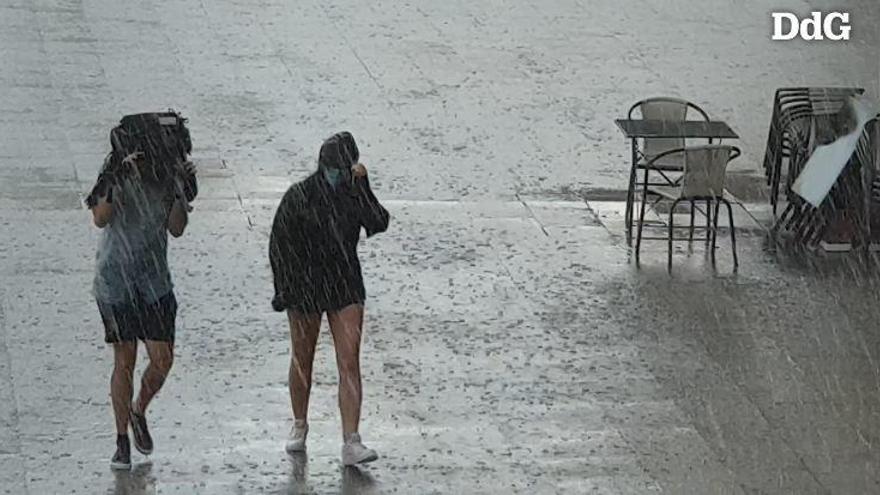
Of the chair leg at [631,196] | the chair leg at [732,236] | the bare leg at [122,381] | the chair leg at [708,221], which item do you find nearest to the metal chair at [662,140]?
the chair leg at [631,196]

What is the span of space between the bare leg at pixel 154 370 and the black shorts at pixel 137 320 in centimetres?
6

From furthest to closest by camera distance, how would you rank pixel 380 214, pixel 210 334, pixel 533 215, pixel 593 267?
pixel 533 215 < pixel 593 267 < pixel 210 334 < pixel 380 214

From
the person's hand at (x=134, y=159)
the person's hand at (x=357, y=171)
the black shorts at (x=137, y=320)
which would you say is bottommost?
the black shorts at (x=137, y=320)

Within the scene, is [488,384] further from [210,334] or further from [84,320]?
[84,320]

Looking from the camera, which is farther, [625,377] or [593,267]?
[593,267]

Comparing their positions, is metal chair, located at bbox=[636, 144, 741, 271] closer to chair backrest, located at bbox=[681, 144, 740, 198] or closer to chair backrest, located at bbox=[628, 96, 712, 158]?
chair backrest, located at bbox=[681, 144, 740, 198]

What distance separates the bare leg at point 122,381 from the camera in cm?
917

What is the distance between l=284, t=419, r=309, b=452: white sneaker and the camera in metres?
9.62

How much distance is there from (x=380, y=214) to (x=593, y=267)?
386 centimetres

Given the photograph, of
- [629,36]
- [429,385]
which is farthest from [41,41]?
[429,385]

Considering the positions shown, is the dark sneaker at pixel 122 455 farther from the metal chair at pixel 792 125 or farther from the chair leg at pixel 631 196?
the metal chair at pixel 792 125

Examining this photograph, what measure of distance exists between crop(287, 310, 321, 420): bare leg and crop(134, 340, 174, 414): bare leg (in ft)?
2.20

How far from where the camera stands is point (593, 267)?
13.0 m

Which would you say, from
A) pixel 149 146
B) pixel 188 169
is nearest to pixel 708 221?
pixel 188 169
